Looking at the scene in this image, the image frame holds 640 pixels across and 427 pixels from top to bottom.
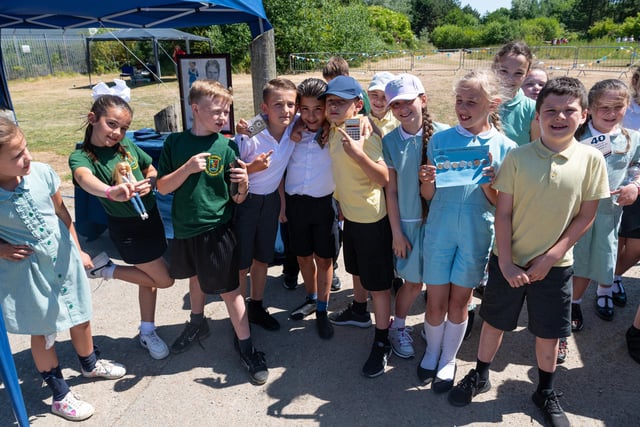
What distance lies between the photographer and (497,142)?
2.44 meters

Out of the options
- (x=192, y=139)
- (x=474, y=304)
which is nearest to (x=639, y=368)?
(x=474, y=304)

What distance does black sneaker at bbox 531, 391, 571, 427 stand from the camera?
2383mm

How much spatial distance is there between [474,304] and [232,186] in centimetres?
217

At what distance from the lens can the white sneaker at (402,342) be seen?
3006mm

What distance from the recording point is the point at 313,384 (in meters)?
2.81

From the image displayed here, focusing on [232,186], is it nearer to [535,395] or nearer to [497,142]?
[497,142]

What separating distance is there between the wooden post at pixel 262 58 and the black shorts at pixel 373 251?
262cm

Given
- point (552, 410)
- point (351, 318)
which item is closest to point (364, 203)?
point (351, 318)

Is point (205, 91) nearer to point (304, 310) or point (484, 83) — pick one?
point (484, 83)

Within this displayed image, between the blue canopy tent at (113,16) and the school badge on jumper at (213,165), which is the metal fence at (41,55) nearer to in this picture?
the blue canopy tent at (113,16)

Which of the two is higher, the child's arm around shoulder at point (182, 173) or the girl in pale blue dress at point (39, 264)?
the child's arm around shoulder at point (182, 173)

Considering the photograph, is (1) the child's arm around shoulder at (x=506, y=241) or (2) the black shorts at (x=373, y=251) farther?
(2) the black shorts at (x=373, y=251)

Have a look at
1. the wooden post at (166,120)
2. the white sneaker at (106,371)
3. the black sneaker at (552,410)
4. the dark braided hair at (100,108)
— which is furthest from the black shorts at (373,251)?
the wooden post at (166,120)

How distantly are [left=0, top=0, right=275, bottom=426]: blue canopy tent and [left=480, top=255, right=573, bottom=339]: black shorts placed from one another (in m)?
2.46
